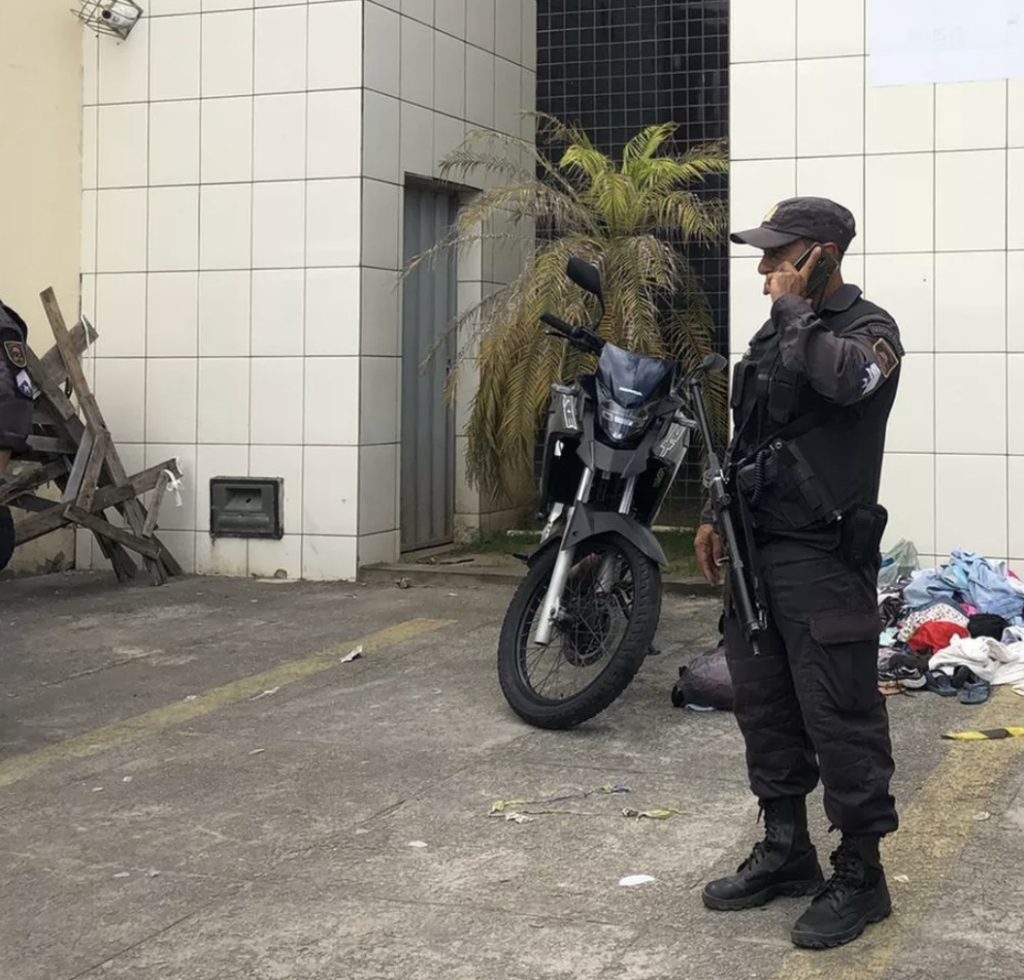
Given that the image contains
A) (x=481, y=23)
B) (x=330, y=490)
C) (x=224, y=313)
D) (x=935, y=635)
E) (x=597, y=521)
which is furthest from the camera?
(x=481, y=23)

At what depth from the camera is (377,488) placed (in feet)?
30.6

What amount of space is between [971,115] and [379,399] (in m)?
3.73

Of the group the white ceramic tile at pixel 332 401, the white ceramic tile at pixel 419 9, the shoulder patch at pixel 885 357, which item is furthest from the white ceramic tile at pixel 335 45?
the shoulder patch at pixel 885 357

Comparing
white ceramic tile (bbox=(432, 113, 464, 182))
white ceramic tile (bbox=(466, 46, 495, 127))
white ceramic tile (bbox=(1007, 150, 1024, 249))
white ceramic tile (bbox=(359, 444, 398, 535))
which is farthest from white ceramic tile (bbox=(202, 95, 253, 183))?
white ceramic tile (bbox=(1007, 150, 1024, 249))

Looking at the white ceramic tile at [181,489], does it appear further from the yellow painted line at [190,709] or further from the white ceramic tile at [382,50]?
the white ceramic tile at [382,50]

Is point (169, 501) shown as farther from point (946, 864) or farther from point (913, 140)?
point (946, 864)

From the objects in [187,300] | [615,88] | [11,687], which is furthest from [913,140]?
[11,687]

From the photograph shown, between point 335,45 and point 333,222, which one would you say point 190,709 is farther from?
point 335,45

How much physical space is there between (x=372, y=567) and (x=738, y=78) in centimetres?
351

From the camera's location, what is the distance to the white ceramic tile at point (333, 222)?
9062 mm

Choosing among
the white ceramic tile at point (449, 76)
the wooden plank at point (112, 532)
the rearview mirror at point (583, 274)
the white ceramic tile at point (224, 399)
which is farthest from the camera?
the white ceramic tile at point (449, 76)

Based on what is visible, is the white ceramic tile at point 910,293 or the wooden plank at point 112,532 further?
the wooden plank at point 112,532

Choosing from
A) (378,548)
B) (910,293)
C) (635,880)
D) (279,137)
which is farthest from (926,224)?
(635,880)

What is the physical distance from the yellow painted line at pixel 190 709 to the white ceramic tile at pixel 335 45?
11.1ft
